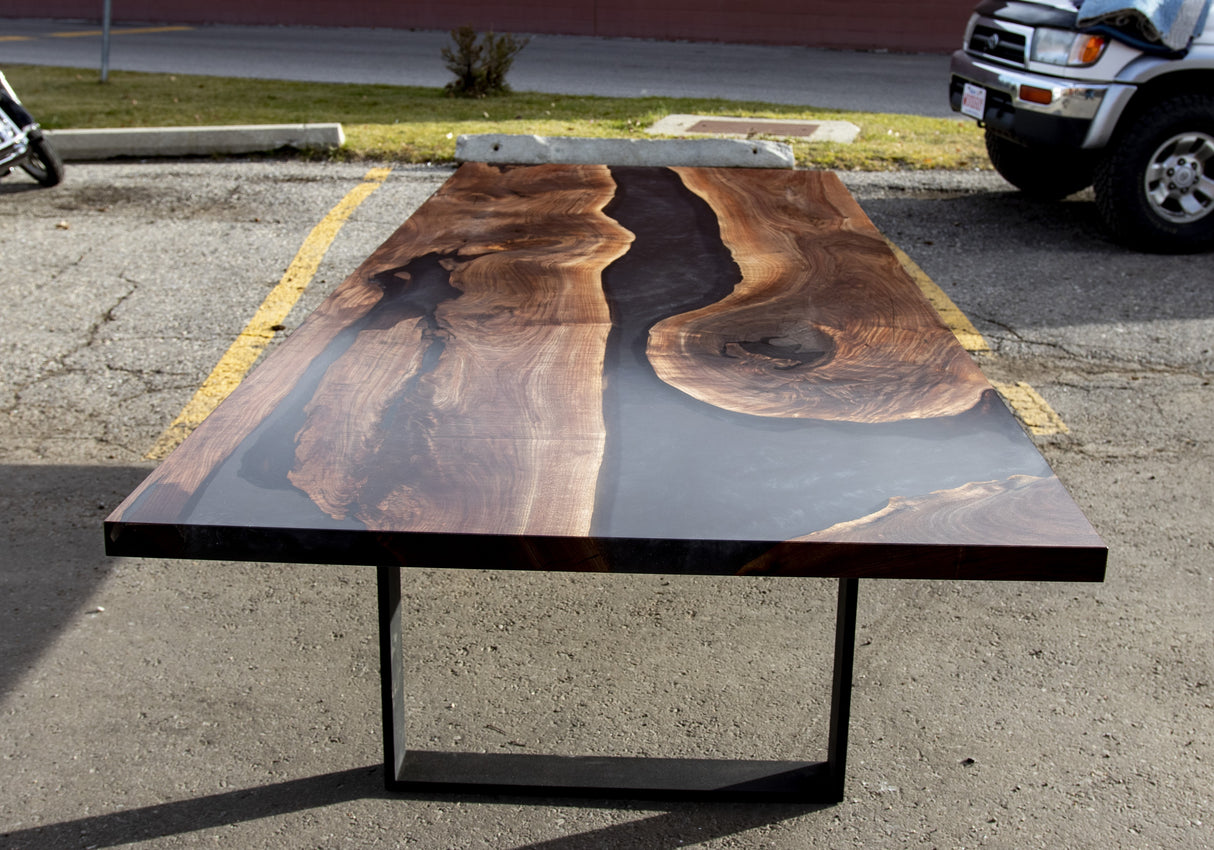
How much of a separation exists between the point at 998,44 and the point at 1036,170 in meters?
0.98

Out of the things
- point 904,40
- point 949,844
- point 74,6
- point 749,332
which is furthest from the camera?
point 74,6

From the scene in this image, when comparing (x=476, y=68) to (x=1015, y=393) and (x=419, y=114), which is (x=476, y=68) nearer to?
(x=419, y=114)

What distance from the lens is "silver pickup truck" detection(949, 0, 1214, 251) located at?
5.41m

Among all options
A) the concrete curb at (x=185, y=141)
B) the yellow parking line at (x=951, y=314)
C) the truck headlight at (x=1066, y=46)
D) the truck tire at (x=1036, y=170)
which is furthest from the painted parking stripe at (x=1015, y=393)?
the concrete curb at (x=185, y=141)

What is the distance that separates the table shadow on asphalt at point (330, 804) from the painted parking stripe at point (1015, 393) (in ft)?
5.79

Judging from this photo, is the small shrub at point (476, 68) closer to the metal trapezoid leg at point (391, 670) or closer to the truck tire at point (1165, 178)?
the truck tire at point (1165, 178)

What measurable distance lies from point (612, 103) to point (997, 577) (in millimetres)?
8825

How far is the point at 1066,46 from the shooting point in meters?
5.50

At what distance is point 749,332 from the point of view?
7.44ft

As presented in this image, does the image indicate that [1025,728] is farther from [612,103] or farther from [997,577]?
[612,103]

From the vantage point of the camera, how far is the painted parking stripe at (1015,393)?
12.5ft

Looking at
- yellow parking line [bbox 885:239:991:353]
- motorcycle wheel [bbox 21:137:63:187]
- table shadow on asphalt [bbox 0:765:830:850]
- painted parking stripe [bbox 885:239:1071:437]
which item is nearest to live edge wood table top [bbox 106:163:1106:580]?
table shadow on asphalt [bbox 0:765:830:850]

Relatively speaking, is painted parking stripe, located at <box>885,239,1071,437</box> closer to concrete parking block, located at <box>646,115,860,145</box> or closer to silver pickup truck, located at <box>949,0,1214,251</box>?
silver pickup truck, located at <box>949,0,1214,251</box>

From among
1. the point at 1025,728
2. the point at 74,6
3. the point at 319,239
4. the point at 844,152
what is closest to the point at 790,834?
the point at 1025,728
